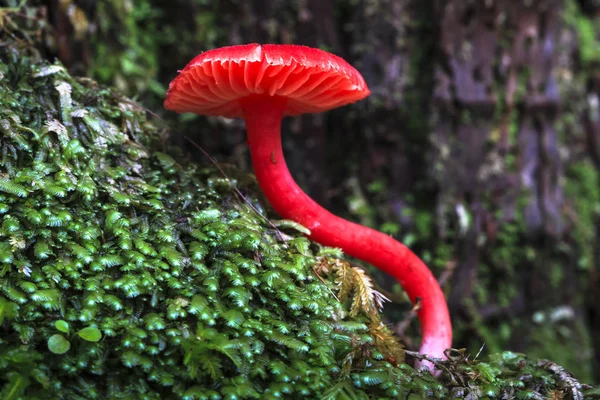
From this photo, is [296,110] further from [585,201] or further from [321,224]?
[585,201]

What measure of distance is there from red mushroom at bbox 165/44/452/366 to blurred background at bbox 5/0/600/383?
31.8 inches

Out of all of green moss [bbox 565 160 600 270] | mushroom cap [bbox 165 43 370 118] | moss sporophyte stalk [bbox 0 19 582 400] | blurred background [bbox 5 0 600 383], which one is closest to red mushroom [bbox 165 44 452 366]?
mushroom cap [bbox 165 43 370 118]

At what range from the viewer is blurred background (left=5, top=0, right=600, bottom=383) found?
2512mm

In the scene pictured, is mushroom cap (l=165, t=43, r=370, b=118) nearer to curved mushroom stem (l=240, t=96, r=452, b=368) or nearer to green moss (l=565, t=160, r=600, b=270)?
curved mushroom stem (l=240, t=96, r=452, b=368)

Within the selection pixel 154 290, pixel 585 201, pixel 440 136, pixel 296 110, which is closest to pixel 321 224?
pixel 296 110

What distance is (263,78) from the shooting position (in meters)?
1.35

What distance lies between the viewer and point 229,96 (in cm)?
150

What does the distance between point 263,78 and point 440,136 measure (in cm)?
147

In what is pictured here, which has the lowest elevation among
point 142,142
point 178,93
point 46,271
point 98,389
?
point 98,389

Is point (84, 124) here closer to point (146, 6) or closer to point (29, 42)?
point (29, 42)

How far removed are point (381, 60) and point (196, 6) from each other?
1061mm

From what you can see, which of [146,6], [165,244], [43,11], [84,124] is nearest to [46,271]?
[165,244]

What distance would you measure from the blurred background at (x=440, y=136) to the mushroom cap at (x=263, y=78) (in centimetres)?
92

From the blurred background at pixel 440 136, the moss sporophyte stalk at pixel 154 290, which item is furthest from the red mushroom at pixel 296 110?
the blurred background at pixel 440 136
